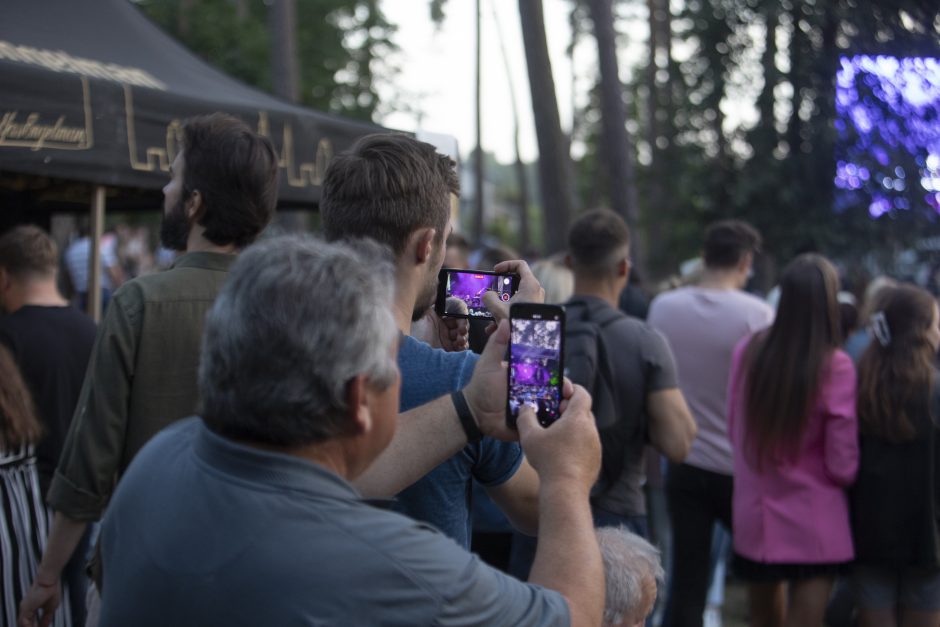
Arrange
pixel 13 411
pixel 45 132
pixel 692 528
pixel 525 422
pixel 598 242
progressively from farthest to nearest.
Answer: pixel 692 528
pixel 598 242
pixel 45 132
pixel 13 411
pixel 525 422

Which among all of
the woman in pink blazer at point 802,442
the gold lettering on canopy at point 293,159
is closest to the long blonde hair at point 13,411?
the gold lettering on canopy at point 293,159

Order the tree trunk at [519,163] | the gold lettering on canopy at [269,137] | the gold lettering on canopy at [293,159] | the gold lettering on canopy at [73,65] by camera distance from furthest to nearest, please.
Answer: the tree trunk at [519,163]
the gold lettering on canopy at [293,159]
the gold lettering on canopy at [269,137]
the gold lettering on canopy at [73,65]

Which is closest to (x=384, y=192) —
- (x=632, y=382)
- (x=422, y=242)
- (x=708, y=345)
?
(x=422, y=242)

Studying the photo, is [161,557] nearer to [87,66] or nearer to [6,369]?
[6,369]

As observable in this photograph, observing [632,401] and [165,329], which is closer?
[165,329]

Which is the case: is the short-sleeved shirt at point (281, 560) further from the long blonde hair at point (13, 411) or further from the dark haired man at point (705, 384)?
the dark haired man at point (705, 384)

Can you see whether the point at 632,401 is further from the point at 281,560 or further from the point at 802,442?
the point at 281,560

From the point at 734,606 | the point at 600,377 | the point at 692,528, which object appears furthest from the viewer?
the point at 734,606

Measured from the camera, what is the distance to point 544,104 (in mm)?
9602

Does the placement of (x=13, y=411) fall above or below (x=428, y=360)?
below

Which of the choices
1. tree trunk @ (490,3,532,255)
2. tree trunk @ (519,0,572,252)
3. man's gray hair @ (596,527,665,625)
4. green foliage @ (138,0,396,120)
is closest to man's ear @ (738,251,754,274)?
man's gray hair @ (596,527,665,625)

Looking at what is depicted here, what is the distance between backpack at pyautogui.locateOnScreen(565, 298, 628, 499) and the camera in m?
3.61

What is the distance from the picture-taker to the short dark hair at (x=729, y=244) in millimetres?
4750

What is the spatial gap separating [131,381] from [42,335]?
178 cm
